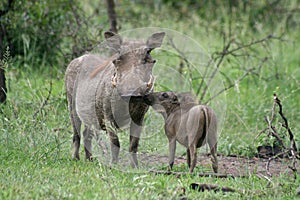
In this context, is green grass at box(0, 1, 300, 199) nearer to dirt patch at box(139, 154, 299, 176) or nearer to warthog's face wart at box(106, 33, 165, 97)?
dirt patch at box(139, 154, 299, 176)

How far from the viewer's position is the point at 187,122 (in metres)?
5.10

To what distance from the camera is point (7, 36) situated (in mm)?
8688

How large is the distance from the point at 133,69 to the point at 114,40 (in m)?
0.45

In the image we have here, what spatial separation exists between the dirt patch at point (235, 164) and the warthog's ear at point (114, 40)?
3.57ft

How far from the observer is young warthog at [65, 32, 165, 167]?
16.2ft

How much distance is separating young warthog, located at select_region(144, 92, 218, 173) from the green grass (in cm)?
25

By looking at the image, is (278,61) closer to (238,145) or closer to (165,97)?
(238,145)

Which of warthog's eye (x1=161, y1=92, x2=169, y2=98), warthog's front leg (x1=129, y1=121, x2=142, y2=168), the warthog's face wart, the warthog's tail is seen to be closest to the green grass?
warthog's front leg (x1=129, y1=121, x2=142, y2=168)

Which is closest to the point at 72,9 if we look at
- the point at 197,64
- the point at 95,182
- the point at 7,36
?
the point at 7,36

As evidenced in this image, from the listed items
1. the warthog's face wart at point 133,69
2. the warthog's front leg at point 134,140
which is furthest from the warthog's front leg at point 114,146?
the warthog's face wart at point 133,69

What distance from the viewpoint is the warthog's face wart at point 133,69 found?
15.9 ft

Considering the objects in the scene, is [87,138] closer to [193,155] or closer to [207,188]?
[193,155]

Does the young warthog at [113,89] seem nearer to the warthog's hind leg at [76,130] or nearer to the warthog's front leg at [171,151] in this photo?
the warthog's hind leg at [76,130]

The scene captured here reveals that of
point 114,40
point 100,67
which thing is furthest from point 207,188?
point 100,67
